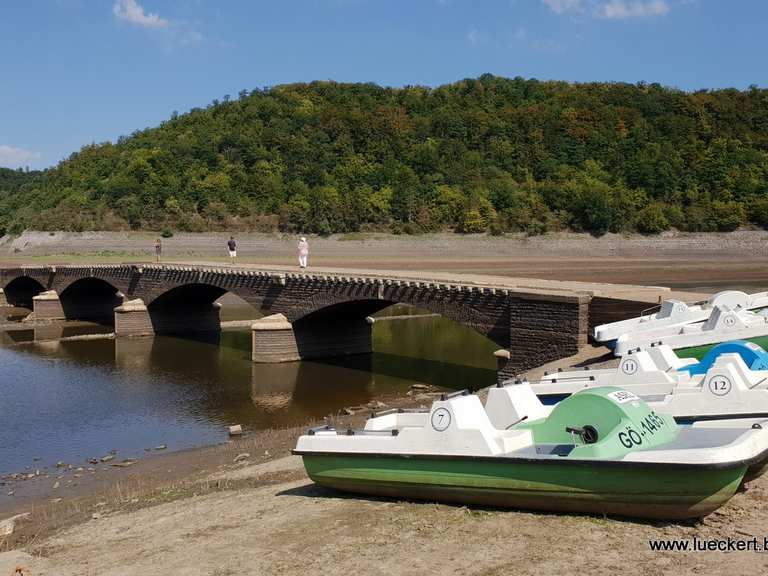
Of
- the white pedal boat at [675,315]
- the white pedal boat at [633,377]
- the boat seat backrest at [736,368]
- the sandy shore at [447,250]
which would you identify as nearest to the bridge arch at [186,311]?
the sandy shore at [447,250]

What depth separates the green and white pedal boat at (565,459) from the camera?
9.17 m

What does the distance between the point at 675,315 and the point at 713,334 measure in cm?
231

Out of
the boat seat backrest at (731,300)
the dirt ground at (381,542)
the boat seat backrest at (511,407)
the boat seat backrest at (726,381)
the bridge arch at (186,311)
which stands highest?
the boat seat backrest at (731,300)

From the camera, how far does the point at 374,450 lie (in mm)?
11367

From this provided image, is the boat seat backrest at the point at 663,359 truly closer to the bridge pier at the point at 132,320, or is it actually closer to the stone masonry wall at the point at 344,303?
the stone masonry wall at the point at 344,303

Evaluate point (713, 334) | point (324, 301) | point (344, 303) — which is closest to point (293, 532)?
point (713, 334)

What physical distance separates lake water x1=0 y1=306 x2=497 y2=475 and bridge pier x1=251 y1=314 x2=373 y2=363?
0.74 metres

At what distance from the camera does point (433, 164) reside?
352 ft

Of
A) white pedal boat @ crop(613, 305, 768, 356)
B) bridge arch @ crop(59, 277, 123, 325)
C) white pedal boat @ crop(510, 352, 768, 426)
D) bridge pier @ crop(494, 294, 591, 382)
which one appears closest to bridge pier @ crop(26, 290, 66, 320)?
bridge arch @ crop(59, 277, 123, 325)

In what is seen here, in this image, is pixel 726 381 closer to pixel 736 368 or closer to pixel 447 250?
pixel 736 368

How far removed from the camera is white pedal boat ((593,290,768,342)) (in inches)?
850

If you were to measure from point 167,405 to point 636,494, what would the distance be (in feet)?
75.8

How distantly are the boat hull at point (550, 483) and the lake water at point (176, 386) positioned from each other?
13.4 meters

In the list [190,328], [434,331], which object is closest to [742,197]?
[434,331]
